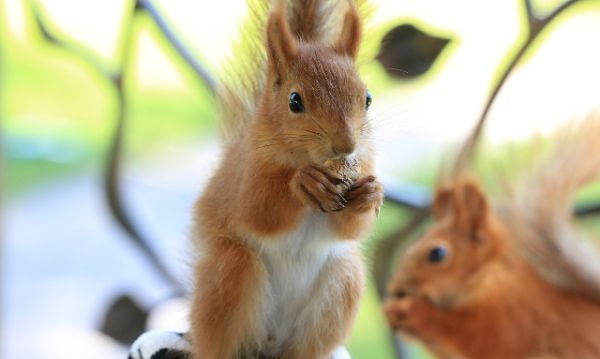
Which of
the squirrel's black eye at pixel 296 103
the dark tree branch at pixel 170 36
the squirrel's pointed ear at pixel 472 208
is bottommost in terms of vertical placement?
the squirrel's pointed ear at pixel 472 208

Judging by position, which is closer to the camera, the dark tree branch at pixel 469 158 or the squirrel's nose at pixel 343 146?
the squirrel's nose at pixel 343 146

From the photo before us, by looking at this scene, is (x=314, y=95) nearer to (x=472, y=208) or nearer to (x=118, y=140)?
(x=472, y=208)

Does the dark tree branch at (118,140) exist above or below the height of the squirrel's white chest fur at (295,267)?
above

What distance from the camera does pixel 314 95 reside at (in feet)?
1.91

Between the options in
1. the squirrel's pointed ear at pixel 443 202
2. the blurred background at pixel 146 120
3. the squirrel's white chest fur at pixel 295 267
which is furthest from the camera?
the blurred background at pixel 146 120

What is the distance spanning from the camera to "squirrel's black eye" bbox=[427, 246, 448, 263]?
1.25m

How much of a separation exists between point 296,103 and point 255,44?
0.15 meters

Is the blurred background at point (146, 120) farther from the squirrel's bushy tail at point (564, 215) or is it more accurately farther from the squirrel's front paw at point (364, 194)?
the squirrel's front paw at point (364, 194)

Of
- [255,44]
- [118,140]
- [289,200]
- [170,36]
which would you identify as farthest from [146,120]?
[289,200]

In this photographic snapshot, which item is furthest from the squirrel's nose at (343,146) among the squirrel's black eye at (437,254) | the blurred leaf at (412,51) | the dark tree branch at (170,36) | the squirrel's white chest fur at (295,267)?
the dark tree branch at (170,36)

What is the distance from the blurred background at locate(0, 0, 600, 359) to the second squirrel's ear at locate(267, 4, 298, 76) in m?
0.29

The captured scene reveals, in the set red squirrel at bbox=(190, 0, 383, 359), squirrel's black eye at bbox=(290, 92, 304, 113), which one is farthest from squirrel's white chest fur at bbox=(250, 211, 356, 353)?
squirrel's black eye at bbox=(290, 92, 304, 113)

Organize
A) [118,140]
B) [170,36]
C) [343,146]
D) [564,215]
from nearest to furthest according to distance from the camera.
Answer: [343,146], [564,215], [170,36], [118,140]

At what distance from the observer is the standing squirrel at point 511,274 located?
1.27 meters
